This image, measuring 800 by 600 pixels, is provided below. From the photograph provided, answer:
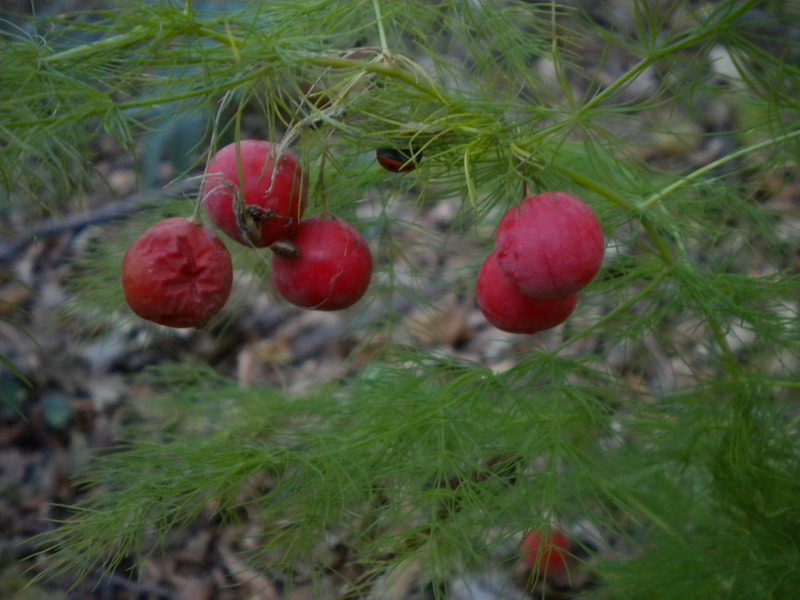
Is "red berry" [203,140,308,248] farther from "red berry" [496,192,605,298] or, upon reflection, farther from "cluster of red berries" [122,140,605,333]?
"red berry" [496,192,605,298]

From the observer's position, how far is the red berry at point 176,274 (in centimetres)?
88

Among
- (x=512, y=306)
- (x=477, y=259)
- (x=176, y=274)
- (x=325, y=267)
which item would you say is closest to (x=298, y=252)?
(x=325, y=267)

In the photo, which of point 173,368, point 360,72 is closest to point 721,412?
point 360,72

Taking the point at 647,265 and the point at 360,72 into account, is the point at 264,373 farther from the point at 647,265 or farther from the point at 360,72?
the point at 360,72

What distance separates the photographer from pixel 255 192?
87cm

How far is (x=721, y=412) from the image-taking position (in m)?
1.34

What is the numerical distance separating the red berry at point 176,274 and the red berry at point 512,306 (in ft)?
0.98

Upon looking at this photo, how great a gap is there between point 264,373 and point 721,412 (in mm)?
1523

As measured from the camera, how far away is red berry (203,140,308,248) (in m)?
0.86

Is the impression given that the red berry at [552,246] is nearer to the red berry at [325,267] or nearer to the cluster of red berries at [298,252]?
the cluster of red berries at [298,252]

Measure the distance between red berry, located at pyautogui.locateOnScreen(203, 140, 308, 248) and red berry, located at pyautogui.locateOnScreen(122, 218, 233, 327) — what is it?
1.4 inches

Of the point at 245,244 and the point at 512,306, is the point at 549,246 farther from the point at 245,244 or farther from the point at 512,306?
the point at 245,244

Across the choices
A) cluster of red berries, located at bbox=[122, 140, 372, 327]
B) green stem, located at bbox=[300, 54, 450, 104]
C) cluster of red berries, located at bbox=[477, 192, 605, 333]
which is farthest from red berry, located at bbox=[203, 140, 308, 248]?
cluster of red berries, located at bbox=[477, 192, 605, 333]

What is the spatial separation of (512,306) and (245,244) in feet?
1.00
